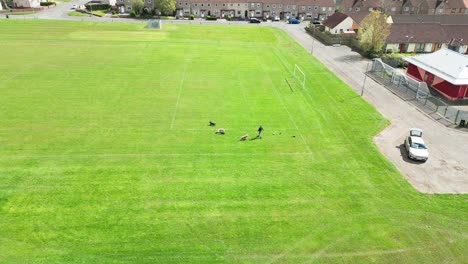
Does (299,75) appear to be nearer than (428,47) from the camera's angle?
Yes

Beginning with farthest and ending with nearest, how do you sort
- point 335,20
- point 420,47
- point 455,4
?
point 455,4 < point 335,20 < point 420,47

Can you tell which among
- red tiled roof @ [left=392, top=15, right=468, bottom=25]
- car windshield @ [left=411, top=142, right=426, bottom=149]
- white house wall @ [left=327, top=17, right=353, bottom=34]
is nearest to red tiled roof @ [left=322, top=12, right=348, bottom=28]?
white house wall @ [left=327, top=17, right=353, bottom=34]

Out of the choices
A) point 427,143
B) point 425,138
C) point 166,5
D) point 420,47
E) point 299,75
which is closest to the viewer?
point 427,143

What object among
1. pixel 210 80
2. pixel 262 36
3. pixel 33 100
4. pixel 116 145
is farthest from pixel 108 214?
A: pixel 262 36

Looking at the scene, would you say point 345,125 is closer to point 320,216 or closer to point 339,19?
point 320,216

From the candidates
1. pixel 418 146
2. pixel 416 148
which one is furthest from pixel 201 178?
pixel 418 146

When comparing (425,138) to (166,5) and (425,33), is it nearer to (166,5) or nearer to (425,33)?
(425,33)

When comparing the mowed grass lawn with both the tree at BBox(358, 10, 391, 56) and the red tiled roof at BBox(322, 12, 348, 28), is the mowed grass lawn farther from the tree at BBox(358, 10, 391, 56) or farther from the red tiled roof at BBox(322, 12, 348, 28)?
the red tiled roof at BBox(322, 12, 348, 28)
